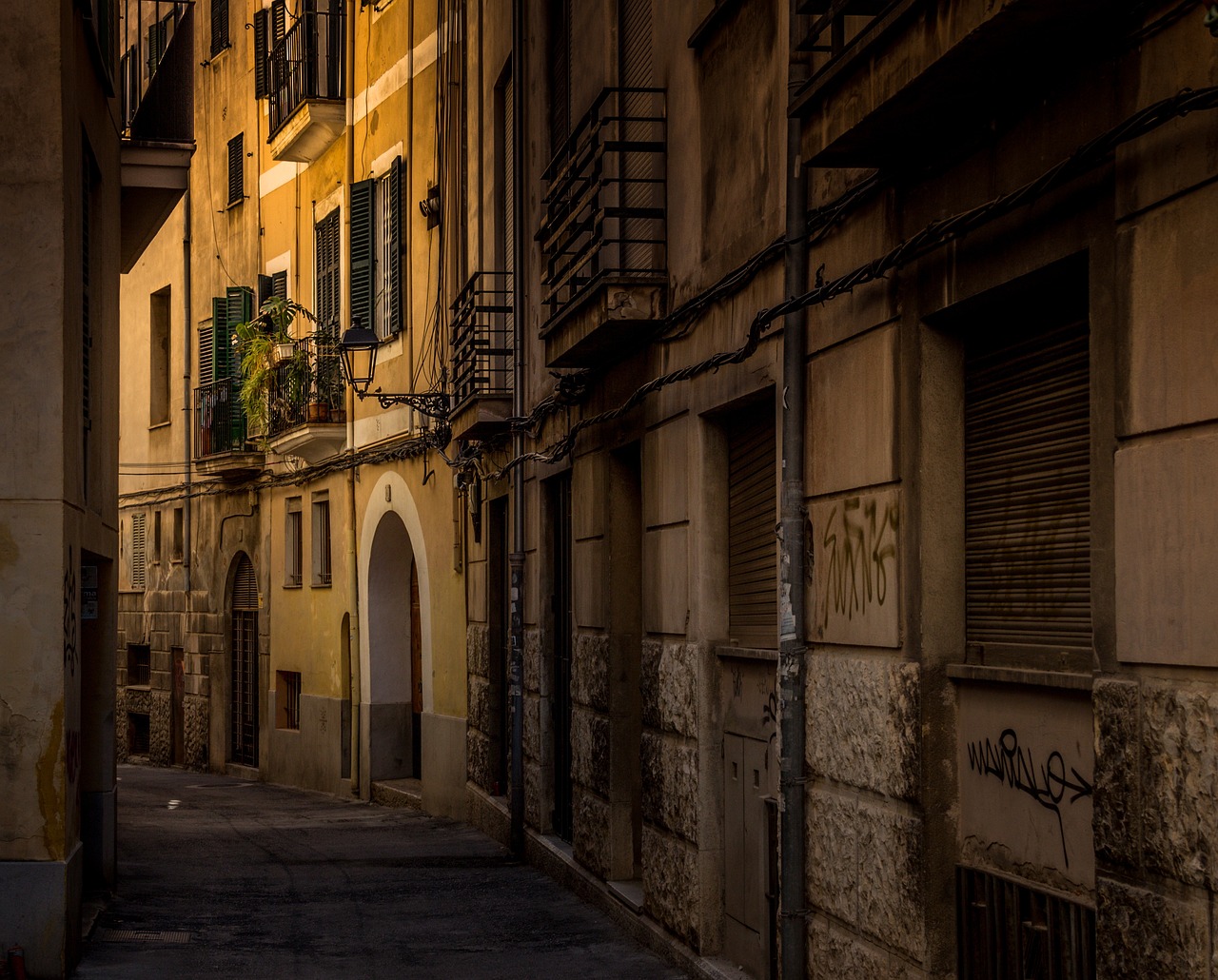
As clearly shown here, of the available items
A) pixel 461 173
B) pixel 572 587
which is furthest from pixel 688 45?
pixel 461 173

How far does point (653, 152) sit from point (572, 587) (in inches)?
142

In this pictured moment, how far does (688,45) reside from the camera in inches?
363

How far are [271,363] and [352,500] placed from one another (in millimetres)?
2378

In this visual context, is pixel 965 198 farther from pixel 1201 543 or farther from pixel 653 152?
pixel 653 152

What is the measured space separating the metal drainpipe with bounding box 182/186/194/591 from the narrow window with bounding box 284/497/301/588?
3.75 m

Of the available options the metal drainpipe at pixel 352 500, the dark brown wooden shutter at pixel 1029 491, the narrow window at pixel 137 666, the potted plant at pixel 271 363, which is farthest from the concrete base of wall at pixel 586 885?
the narrow window at pixel 137 666

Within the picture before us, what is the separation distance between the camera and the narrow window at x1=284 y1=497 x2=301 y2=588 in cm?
2403

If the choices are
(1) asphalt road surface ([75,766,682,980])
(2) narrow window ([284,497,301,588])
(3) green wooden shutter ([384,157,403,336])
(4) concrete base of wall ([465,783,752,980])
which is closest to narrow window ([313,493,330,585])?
(2) narrow window ([284,497,301,588])

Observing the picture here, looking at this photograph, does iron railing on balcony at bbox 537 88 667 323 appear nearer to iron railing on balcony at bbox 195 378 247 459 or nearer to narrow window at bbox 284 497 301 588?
narrow window at bbox 284 497 301 588

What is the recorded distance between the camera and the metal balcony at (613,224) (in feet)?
32.0

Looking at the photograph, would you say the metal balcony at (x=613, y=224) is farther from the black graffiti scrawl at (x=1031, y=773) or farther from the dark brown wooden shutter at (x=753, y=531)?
the black graffiti scrawl at (x=1031, y=773)

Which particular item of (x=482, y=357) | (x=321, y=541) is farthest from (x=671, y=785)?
(x=321, y=541)

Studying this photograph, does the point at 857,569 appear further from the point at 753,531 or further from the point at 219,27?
the point at 219,27

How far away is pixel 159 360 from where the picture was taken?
94.8 ft
